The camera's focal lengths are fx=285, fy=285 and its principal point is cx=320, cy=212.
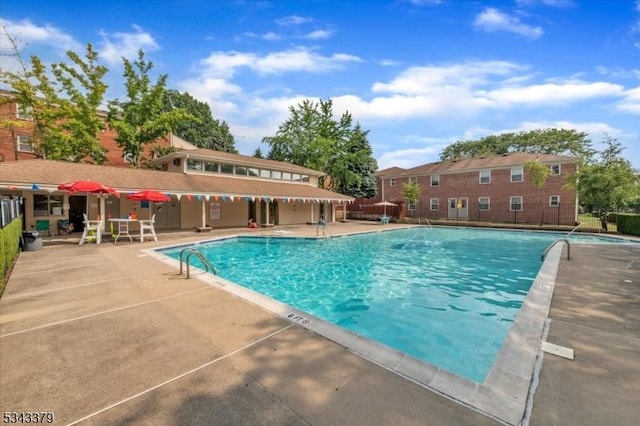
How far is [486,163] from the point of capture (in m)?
28.6

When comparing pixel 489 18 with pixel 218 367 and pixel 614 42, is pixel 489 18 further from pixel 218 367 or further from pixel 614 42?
pixel 218 367

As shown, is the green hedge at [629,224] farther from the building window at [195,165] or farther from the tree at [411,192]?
the building window at [195,165]

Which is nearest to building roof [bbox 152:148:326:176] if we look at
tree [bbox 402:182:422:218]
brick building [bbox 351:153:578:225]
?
tree [bbox 402:182:422:218]

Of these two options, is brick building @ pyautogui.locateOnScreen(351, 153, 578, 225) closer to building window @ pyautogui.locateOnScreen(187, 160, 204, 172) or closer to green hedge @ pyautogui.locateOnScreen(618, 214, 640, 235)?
green hedge @ pyautogui.locateOnScreen(618, 214, 640, 235)

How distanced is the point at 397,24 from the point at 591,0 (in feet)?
19.2

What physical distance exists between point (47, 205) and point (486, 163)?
112 feet

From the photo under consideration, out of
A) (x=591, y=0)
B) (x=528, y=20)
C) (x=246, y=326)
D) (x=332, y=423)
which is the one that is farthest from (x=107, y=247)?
(x=591, y=0)

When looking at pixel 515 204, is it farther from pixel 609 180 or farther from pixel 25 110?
pixel 25 110

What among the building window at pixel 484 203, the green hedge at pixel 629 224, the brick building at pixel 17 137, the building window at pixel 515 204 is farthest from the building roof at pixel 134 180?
the green hedge at pixel 629 224

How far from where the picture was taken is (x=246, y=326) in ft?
13.4

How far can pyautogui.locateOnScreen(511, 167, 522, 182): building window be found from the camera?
2638 centimetres

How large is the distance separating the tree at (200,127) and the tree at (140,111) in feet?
73.2

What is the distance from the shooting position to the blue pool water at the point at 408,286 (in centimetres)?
503

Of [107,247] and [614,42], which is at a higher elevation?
[614,42]
